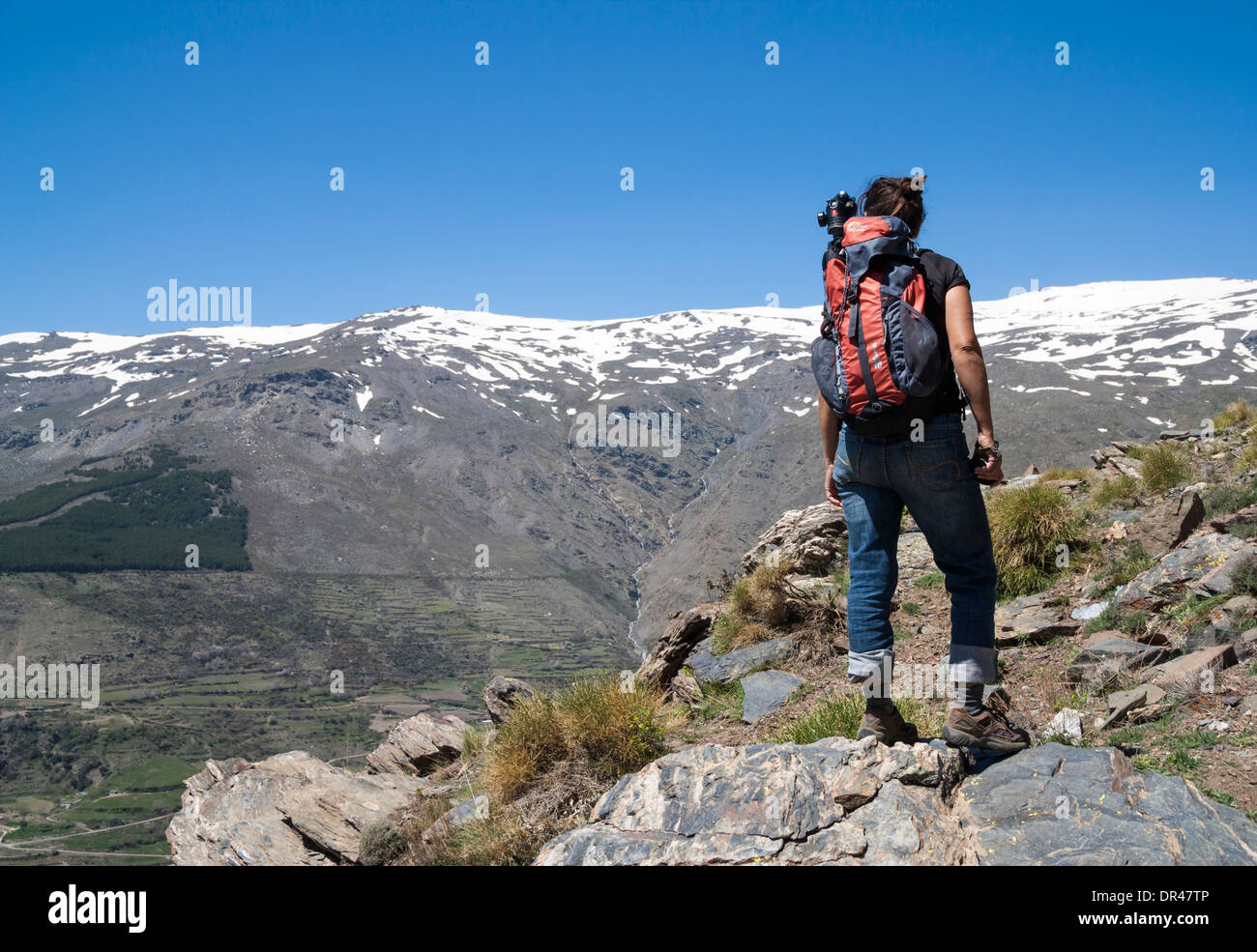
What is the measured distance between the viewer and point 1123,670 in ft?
20.1

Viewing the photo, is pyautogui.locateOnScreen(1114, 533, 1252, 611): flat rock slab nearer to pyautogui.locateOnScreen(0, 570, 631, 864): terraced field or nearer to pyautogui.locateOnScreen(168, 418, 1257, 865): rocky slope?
pyautogui.locateOnScreen(168, 418, 1257, 865): rocky slope

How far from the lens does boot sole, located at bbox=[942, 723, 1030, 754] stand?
14.5ft

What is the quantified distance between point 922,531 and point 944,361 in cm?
89

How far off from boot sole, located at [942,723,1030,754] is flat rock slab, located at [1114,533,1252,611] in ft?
12.3

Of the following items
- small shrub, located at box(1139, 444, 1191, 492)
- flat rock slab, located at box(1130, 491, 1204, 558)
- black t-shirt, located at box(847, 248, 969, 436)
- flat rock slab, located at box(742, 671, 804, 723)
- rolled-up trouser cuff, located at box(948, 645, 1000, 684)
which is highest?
black t-shirt, located at box(847, 248, 969, 436)

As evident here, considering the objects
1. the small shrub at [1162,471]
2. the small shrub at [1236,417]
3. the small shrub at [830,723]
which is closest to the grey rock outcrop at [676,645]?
the small shrub at [830,723]

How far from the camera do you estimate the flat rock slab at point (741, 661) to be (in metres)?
8.47

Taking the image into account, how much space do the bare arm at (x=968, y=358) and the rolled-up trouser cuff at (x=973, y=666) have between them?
3.17 feet

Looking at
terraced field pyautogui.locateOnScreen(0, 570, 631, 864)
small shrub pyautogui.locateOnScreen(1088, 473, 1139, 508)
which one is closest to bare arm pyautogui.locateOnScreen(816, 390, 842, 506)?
small shrub pyautogui.locateOnScreen(1088, 473, 1139, 508)

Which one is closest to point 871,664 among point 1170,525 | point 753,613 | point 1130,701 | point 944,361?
point 944,361

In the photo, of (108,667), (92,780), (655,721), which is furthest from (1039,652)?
(108,667)

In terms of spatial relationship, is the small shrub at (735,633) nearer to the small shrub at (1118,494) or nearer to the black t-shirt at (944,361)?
the black t-shirt at (944,361)

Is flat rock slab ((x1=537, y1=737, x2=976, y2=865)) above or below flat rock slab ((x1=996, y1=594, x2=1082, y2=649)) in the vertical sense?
below

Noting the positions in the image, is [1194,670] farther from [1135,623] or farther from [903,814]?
[903,814]
